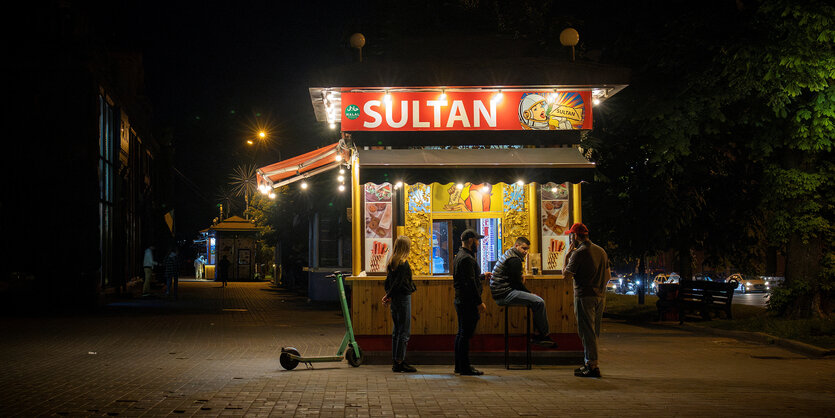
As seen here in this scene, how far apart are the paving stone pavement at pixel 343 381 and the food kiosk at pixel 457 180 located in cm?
76

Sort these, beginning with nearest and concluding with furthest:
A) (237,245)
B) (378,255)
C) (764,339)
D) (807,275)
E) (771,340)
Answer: (378,255)
(771,340)
(764,339)
(807,275)
(237,245)

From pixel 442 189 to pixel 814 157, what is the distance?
33.6 feet

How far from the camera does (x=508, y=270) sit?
10.5 meters

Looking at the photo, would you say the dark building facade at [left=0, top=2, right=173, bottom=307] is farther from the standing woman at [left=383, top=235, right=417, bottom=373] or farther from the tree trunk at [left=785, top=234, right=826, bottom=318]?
the tree trunk at [left=785, top=234, right=826, bottom=318]

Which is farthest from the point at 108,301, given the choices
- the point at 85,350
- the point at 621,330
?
the point at 621,330

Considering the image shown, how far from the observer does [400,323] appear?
10.4 m

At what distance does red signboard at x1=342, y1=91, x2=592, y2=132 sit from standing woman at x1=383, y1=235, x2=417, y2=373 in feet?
7.46

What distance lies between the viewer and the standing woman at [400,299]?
34.1 feet

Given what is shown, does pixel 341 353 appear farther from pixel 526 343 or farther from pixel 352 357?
pixel 526 343

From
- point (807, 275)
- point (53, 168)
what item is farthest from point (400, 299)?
point (53, 168)

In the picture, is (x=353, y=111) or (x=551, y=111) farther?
(x=551, y=111)

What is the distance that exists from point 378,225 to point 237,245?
3943 centimetres

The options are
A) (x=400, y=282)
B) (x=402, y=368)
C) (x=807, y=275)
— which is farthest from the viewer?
(x=807, y=275)

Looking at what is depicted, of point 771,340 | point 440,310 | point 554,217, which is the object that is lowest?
point 771,340
